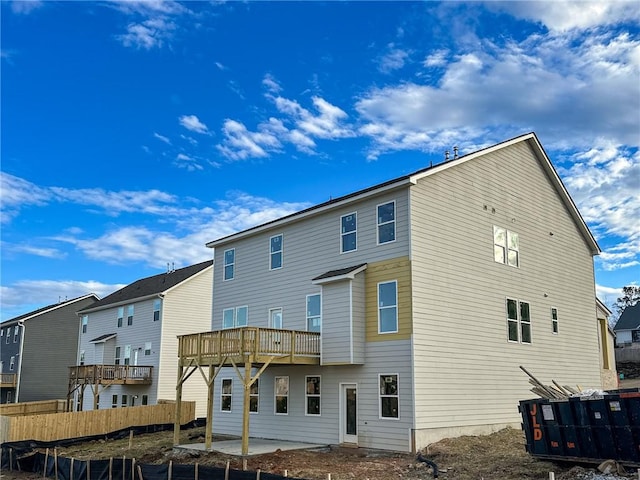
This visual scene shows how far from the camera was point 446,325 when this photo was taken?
19.5m

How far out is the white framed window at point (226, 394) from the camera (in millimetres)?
25034

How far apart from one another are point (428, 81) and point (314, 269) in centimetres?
779

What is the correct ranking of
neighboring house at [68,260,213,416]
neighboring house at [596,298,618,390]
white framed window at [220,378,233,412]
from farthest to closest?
neighboring house at [68,260,213,416], neighboring house at [596,298,618,390], white framed window at [220,378,233,412]

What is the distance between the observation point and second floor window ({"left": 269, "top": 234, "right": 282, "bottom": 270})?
23987mm

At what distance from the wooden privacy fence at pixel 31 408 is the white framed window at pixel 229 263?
58.4ft

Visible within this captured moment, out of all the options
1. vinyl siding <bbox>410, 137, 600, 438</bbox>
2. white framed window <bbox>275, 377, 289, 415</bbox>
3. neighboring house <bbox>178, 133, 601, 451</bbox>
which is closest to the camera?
neighboring house <bbox>178, 133, 601, 451</bbox>

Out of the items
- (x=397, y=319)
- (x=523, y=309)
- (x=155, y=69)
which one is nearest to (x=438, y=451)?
(x=397, y=319)

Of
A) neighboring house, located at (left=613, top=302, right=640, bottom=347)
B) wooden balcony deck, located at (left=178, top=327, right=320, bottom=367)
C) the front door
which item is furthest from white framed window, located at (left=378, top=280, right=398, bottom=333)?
neighboring house, located at (left=613, top=302, right=640, bottom=347)

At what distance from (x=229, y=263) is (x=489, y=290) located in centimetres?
1124

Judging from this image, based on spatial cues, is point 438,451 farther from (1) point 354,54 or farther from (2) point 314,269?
(1) point 354,54

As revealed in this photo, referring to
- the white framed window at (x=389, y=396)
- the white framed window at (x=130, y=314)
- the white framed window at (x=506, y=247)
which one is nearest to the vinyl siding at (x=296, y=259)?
the white framed window at (x=389, y=396)

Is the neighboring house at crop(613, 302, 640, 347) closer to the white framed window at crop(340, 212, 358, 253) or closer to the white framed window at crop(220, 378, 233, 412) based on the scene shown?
the white framed window at crop(220, 378, 233, 412)

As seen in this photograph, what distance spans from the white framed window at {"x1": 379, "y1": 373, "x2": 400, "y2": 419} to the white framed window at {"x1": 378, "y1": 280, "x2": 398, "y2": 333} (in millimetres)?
1466

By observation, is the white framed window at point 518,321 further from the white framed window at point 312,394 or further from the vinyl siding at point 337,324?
the white framed window at point 312,394
